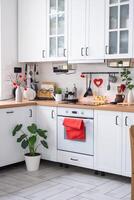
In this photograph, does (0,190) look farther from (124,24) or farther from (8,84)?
(124,24)

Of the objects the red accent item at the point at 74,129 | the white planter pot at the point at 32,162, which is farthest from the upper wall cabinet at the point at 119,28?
the white planter pot at the point at 32,162

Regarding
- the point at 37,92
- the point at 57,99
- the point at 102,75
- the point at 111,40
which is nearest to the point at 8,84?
the point at 37,92

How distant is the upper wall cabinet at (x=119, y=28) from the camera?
12.8 feet

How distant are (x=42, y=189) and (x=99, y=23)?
6.82 ft

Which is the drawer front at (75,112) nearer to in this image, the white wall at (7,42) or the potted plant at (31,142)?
the potted plant at (31,142)

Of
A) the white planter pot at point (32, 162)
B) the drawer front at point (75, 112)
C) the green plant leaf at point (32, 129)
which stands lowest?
the white planter pot at point (32, 162)

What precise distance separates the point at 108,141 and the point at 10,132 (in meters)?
1.26

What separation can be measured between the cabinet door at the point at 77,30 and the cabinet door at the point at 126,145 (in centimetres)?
105

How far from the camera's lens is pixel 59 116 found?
4.34 m

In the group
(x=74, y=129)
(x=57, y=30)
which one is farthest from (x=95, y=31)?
(x=74, y=129)

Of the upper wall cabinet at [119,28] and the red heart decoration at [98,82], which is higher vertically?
the upper wall cabinet at [119,28]

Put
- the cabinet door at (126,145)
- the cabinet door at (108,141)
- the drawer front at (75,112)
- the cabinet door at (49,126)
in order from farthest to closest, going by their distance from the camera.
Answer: the cabinet door at (49,126) → the drawer front at (75,112) → the cabinet door at (108,141) → the cabinet door at (126,145)

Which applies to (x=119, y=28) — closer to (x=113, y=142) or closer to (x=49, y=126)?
(x=113, y=142)

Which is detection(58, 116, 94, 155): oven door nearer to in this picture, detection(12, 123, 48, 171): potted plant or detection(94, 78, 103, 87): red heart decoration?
detection(12, 123, 48, 171): potted plant
